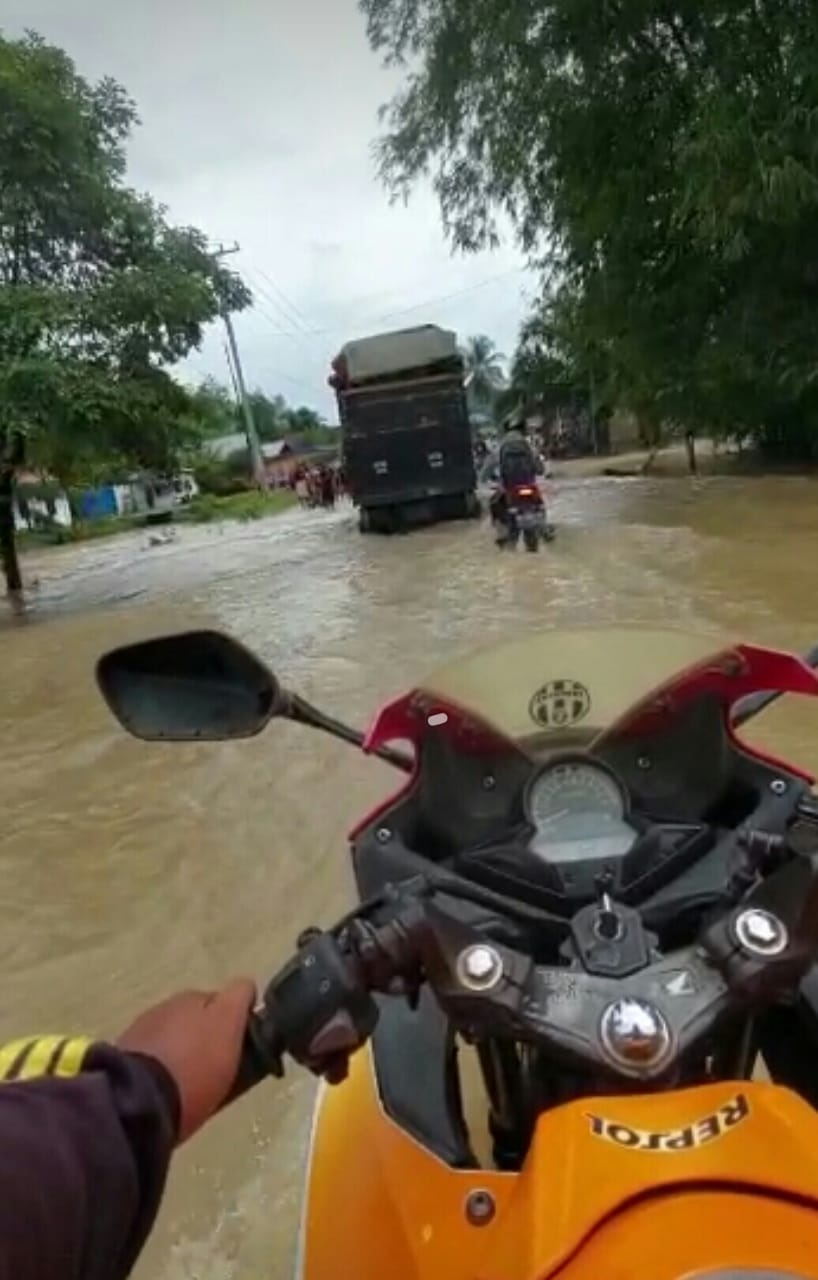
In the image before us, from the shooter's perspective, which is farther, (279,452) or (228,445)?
(279,452)

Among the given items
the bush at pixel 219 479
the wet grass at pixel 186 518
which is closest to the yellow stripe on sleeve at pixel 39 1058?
the wet grass at pixel 186 518

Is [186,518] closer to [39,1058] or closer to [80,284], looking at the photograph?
[80,284]

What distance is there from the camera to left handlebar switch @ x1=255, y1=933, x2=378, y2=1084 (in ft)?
3.90

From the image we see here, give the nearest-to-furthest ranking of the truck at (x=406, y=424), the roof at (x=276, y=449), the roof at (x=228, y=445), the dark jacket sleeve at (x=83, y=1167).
A: 1. the dark jacket sleeve at (x=83, y=1167)
2. the truck at (x=406, y=424)
3. the roof at (x=228, y=445)
4. the roof at (x=276, y=449)

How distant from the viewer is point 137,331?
1608 cm

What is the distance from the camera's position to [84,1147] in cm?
89

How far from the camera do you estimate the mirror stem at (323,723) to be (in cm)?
155

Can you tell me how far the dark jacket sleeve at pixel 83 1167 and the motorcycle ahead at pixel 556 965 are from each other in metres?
0.23

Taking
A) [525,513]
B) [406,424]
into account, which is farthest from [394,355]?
[525,513]

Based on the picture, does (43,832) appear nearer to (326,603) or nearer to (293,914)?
(293,914)

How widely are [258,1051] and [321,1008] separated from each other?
73 mm

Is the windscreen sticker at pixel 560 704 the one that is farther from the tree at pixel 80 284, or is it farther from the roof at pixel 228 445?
the roof at pixel 228 445

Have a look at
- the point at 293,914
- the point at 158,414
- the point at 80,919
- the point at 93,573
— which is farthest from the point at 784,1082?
the point at 93,573

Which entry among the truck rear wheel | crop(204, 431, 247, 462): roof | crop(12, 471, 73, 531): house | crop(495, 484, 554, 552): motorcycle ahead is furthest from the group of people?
crop(495, 484, 554, 552): motorcycle ahead
